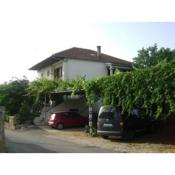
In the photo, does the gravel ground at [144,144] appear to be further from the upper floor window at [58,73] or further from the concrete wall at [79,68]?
the upper floor window at [58,73]

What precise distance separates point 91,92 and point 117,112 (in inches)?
132

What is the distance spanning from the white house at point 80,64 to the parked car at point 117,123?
49.1 feet

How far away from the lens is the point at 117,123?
65.7ft

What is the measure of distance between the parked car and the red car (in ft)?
27.4

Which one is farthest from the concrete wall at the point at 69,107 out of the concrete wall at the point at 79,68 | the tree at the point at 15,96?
the concrete wall at the point at 79,68

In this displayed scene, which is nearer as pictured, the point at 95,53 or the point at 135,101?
the point at 135,101

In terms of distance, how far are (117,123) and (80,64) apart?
742 inches

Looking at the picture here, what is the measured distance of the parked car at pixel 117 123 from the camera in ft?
65.8

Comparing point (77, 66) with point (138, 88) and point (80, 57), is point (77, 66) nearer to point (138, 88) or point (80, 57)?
Answer: point (80, 57)

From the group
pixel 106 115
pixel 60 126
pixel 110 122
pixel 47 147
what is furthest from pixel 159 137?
pixel 60 126

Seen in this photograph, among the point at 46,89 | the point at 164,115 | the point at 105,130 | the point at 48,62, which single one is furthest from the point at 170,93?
the point at 48,62

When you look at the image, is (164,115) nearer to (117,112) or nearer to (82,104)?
Result: (117,112)

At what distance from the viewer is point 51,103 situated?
35.7 meters

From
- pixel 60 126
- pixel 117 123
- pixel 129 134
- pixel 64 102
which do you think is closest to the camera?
pixel 117 123
